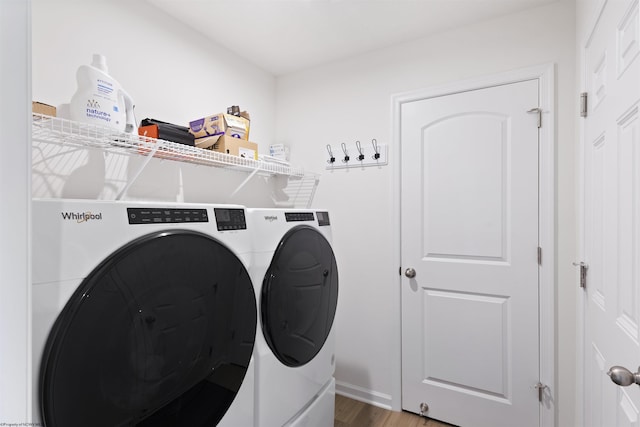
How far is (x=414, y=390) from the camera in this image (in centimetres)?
206

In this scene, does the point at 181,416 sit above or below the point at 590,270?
below

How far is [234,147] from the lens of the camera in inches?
65.6

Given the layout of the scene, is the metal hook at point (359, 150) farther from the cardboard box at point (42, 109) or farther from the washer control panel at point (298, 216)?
the cardboard box at point (42, 109)

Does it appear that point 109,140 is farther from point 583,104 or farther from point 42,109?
point 583,104

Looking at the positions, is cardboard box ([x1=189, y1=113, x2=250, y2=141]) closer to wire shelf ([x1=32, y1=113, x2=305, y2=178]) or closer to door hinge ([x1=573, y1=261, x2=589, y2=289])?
wire shelf ([x1=32, y1=113, x2=305, y2=178])

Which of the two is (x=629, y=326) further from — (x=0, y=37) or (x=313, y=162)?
(x=313, y=162)

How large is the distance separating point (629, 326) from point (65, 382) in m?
1.42

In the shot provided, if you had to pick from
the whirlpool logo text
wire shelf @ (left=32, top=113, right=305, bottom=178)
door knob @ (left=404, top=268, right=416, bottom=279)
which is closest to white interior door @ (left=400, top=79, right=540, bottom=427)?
door knob @ (left=404, top=268, right=416, bottom=279)

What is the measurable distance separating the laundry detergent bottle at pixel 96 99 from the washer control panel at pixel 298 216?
73 cm

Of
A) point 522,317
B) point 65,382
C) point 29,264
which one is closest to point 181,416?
point 65,382

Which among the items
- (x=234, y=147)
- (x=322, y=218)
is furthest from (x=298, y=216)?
(x=234, y=147)

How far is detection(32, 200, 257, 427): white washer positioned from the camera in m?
0.65

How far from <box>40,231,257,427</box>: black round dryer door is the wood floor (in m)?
1.32

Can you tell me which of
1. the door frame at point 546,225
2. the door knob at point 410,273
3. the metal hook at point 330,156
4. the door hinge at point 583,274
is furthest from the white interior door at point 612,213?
the metal hook at point 330,156
